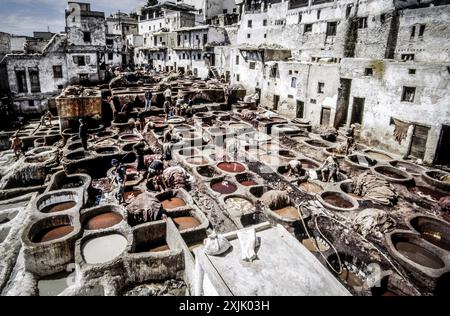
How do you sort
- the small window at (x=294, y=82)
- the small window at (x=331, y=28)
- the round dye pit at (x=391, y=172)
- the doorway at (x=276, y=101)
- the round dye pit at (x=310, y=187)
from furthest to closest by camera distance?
the doorway at (x=276, y=101), the small window at (x=331, y=28), the small window at (x=294, y=82), the round dye pit at (x=391, y=172), the round dye pit at (x=310, y=187)

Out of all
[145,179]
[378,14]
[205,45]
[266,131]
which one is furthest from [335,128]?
[205,45]

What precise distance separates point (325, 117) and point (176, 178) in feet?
52.4

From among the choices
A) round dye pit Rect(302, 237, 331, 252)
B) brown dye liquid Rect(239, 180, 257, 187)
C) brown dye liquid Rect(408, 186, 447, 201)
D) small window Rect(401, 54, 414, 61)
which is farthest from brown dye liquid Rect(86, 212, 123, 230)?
small window Rect(401, 54, 414, 61)

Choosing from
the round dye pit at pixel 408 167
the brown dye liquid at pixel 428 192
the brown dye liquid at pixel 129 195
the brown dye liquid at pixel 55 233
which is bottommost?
the brown dye liquid at pixel 55 233

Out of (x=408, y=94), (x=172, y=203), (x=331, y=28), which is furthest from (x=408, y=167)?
(x=331, y=28)

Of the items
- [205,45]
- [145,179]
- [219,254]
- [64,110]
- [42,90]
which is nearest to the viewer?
[219,254]

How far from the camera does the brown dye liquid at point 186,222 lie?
11.4 meters

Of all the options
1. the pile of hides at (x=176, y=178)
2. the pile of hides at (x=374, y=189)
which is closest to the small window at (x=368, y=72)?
the pile of hides at (x=374, y=189)

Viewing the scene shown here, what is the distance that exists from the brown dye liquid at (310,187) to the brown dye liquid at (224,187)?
352 cm

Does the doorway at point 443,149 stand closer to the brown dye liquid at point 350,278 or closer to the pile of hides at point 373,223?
the pile of hides at point 373,223

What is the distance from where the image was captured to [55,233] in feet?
35.8
